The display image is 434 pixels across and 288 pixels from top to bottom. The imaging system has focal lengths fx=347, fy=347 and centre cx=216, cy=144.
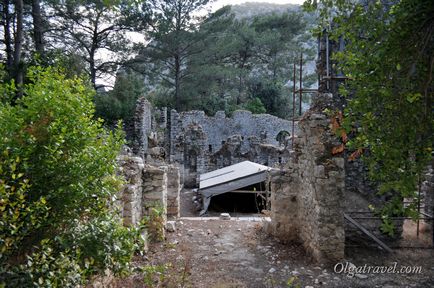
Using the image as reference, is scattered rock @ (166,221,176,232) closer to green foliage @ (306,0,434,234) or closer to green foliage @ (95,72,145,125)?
green foliage @ (306,0,434,234)

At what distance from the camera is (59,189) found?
117 inches

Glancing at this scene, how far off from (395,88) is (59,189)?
9.67 feet

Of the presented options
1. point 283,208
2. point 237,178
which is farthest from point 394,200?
point 237,178

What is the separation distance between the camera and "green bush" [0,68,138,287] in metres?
2.65

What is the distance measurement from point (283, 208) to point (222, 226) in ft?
5.87

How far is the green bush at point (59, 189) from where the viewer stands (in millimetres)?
2646

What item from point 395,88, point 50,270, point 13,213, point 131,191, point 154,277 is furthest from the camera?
point 131,191

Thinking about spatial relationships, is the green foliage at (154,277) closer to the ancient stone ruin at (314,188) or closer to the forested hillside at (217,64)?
the ancient stone ruin at (314,188)

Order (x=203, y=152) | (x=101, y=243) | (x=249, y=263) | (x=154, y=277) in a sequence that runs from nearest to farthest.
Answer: (x=101, y=243)
(x=154, y=277)
(x=249, y=263)
(x=203, y=152)

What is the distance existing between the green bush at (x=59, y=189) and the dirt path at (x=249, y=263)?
1.32 metres

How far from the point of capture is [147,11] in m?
23.5

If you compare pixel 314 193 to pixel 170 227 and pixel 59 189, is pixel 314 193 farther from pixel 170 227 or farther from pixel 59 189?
pixel 59 189

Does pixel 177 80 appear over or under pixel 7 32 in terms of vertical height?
over

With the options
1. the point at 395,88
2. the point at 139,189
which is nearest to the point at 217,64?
the point at 139,189
